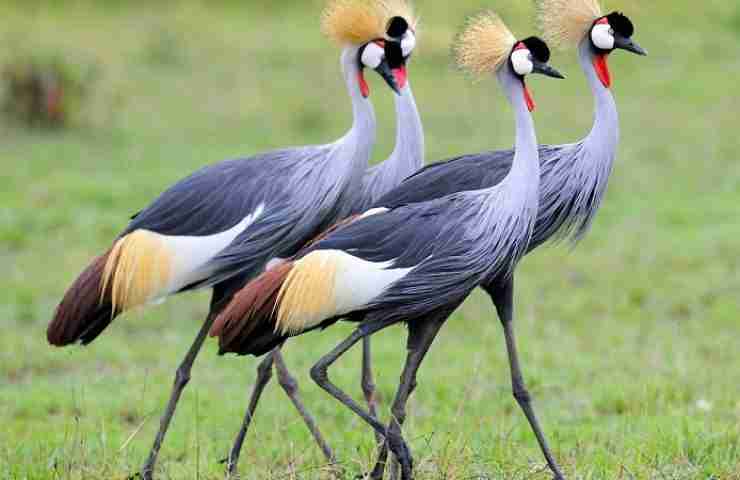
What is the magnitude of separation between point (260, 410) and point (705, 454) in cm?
175

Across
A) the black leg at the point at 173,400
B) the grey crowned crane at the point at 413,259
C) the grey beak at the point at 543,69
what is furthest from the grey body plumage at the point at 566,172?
the black leg at the point at 173,400

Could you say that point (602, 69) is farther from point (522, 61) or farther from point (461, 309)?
point (461, 309)

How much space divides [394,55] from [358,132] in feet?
0.83

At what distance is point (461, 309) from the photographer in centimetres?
654

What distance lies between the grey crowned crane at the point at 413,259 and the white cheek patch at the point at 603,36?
1.32 feet

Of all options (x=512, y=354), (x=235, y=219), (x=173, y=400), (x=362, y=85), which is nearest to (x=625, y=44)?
(x=362, y=85)

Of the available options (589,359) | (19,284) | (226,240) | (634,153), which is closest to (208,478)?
(226,240)

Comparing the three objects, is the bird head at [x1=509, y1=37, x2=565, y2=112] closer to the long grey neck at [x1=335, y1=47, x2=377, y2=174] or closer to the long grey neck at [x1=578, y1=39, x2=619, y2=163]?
the long grey neck at [x1=578, y1=39, x2=619, y2=163]

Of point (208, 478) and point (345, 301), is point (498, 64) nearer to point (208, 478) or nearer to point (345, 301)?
point (345, 301)

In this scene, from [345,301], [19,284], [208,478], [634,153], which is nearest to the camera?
[345,301]

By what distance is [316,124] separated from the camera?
1002 cm

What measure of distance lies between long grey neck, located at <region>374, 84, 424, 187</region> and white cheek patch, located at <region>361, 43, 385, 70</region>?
118 millimetres

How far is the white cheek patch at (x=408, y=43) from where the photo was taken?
397cm

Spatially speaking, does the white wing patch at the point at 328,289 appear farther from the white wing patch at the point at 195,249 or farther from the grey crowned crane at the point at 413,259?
the white wing patch at the point at 195,249
